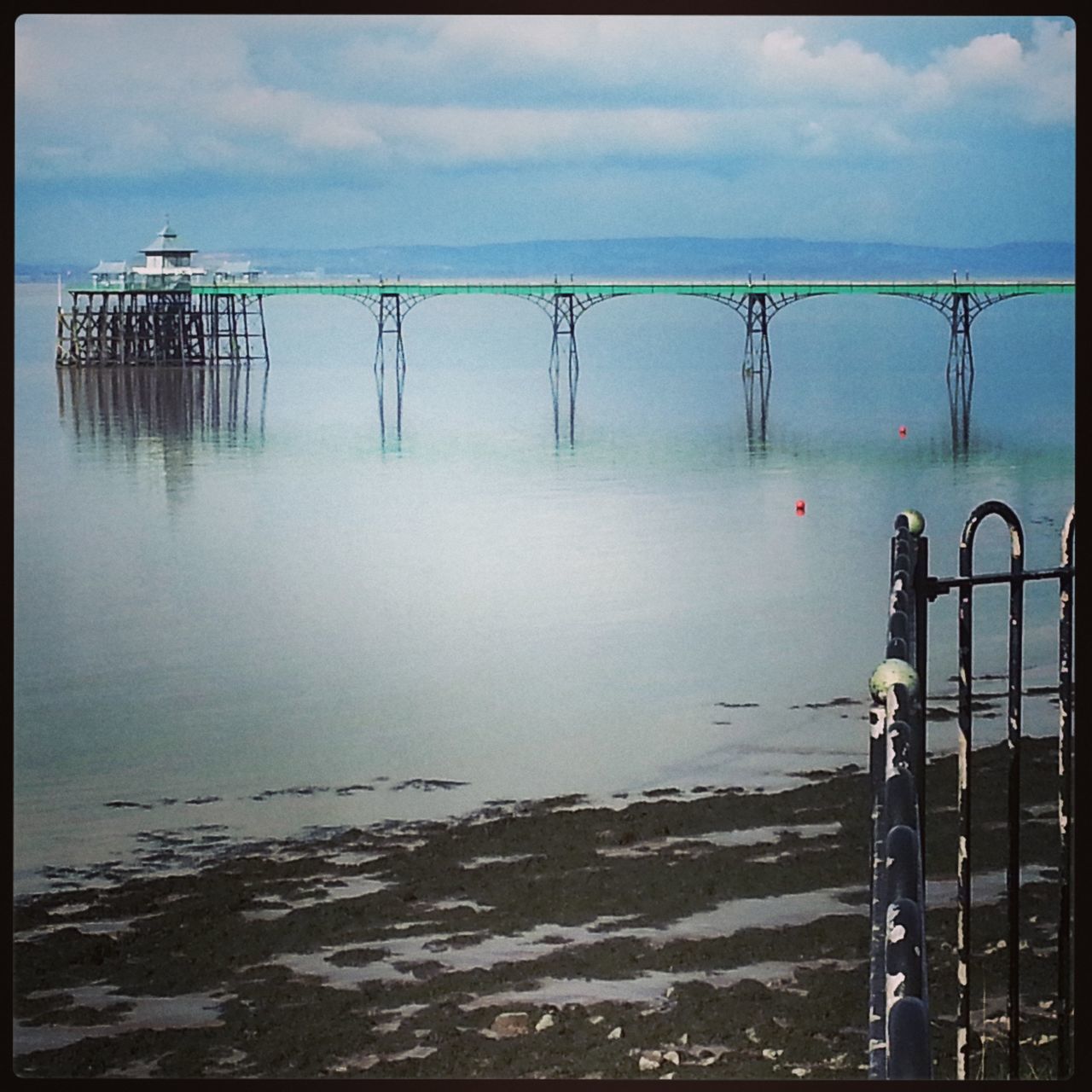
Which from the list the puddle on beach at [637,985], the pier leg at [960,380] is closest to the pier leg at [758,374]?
the pier leg at [960,380]

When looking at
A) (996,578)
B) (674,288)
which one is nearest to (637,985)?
(996,578)

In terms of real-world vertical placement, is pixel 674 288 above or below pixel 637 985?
above

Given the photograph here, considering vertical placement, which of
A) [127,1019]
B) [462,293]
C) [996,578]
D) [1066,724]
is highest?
[462,293]

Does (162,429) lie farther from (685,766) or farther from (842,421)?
(685,766)

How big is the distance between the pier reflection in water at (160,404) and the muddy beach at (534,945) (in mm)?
4810

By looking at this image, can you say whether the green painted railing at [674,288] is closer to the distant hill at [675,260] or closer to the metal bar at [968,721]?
the distant hill at [675,260]

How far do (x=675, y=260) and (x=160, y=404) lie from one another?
4.91 meters

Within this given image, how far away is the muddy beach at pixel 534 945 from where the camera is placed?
394cm

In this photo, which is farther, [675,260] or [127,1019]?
[675,260]

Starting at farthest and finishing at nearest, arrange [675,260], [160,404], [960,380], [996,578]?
[160,404] → [960,380] → [675,260] → [996,578]

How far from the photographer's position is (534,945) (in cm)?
443

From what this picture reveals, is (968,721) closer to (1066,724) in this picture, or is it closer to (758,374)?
(1066,724)

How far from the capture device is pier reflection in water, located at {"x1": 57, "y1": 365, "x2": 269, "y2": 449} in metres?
10.0

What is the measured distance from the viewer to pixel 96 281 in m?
8.41
